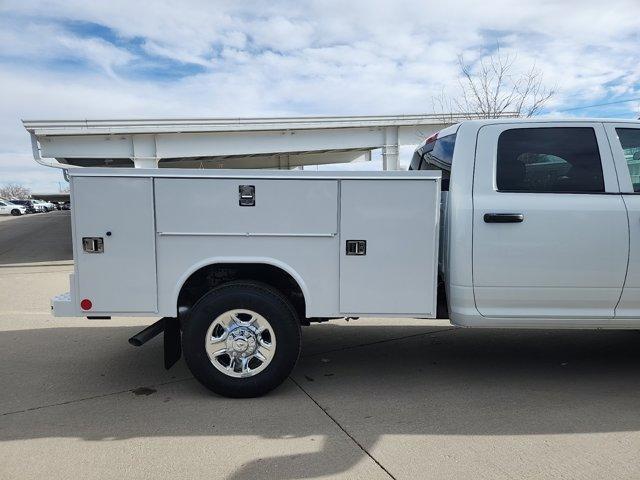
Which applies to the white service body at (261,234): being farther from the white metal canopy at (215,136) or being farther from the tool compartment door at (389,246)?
the white metal canopy at (215,136)

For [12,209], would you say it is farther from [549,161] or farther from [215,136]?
[549,161]

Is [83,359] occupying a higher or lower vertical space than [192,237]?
lower

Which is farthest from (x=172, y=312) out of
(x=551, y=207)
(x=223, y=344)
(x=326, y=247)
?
(x=551, y=207)

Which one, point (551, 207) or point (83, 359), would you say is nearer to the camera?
point (551, 207)

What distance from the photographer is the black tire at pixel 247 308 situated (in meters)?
3.71

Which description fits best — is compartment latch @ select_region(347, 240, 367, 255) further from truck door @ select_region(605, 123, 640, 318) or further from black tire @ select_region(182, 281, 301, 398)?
truck door @ select_region(605, 123, 640, 318)

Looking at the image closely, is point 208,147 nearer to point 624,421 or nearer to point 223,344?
point 223,344

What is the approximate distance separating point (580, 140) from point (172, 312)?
3.40 meters

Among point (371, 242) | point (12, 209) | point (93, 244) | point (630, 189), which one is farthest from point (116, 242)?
point (12, 209)

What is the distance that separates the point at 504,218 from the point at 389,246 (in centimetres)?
86

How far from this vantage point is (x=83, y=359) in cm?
488

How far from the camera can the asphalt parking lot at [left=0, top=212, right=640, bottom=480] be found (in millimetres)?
2930

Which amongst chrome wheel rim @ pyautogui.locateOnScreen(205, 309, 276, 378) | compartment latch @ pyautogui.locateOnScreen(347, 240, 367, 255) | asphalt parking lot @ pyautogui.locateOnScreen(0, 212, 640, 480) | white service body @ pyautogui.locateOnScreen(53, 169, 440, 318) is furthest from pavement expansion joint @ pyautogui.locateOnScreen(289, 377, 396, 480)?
compartment latch @ pyautogui.locateOnScreen(347, 240, 367, 255)

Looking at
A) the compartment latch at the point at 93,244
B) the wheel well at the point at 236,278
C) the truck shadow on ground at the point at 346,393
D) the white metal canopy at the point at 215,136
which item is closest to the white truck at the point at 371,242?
the compartment latch at the point at 93,244
